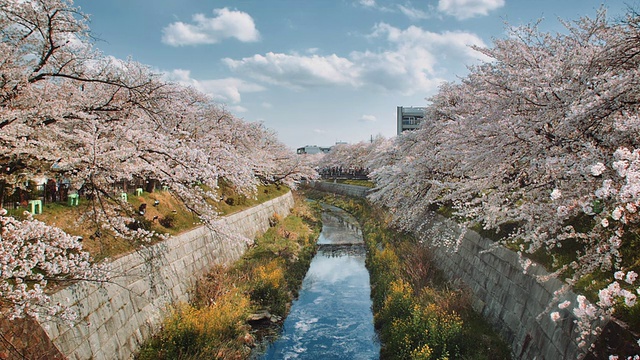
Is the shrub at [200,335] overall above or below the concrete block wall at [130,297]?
below

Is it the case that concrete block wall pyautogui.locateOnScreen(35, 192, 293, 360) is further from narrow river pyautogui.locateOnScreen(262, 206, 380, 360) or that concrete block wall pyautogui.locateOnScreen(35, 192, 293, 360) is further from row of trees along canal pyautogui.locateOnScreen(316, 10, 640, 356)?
row of trees along canal pyautogui.locateOnScreen(316, 10, 640, 356)

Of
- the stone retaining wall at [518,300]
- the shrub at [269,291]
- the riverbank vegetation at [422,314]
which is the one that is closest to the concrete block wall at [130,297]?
the shrub at [269,291]

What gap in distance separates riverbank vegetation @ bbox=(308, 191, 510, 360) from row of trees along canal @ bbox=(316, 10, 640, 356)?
224 cm

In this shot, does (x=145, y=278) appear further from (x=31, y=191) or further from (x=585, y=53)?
(x=585, y=53)

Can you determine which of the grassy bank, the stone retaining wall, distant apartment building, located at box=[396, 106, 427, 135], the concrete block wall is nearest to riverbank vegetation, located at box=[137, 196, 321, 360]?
the concrete block wall

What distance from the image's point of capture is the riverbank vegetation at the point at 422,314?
30.3 ft

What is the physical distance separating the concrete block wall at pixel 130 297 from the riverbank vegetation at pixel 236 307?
1.45ft

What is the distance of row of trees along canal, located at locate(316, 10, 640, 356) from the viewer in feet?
16.1

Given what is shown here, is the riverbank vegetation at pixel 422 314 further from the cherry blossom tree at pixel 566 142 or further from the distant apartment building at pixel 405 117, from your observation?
the distant apartment building at pixel 405 117

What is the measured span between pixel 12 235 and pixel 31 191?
18.7 feet

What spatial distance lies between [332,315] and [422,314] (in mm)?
4587

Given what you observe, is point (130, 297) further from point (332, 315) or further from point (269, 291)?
point (332, 315)

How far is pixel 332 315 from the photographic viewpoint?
14547 millimetres

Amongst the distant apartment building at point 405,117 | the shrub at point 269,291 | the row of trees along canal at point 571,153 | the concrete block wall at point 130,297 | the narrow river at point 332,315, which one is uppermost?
the distant apartment building at point 405,117
